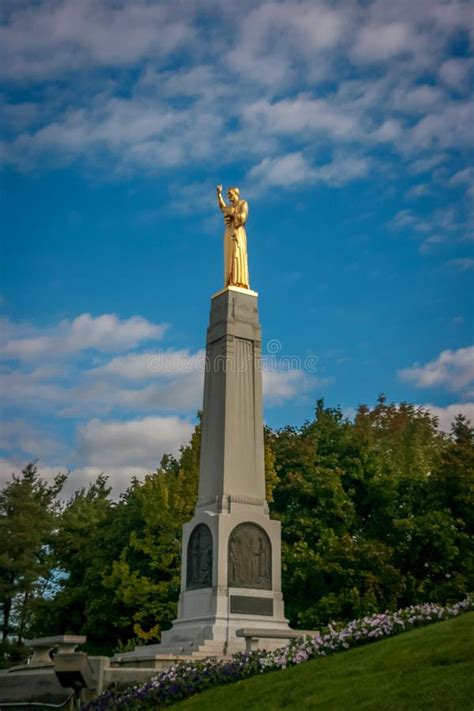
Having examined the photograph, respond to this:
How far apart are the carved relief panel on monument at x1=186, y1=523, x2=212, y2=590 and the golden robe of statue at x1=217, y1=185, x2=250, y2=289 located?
7221mm

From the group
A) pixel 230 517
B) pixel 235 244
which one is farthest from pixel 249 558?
pixel 235 244

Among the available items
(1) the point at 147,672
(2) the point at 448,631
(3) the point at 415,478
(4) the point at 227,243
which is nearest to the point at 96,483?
(3) the point at 415,478

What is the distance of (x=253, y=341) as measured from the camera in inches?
862

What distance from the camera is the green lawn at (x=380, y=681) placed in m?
9.01

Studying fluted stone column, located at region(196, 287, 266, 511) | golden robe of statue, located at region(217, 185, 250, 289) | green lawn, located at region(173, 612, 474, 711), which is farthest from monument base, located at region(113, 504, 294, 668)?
golden robe of statue, located at region(217, 185, 250, 289)

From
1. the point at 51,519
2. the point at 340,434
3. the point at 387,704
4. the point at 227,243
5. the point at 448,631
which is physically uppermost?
the point at 227,243

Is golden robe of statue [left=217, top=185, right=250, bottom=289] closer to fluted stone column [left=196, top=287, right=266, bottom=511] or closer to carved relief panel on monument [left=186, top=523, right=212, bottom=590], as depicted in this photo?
fluted stone column [left=196, top=287, right=266, bottom=511]

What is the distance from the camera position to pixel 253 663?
1302cm

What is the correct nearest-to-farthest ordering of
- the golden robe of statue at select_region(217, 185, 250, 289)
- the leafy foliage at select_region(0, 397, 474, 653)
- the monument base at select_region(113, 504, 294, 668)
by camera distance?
the monument base at select_region(113, 504, 294, 668)
the golden robe of statue at select_region(217, 185, 250, 289)
the leafy foliage at select_region(0, 397, 474, 653)

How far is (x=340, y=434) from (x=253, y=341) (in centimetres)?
1280

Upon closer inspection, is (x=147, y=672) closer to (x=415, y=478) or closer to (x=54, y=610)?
(x=415, y=478)

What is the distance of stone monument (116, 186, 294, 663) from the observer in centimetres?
1848

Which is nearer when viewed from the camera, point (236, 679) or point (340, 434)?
point (236, 679)

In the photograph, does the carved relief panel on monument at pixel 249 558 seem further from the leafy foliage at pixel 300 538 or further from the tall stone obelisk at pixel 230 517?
the leafy foliage at pixel 300 538
